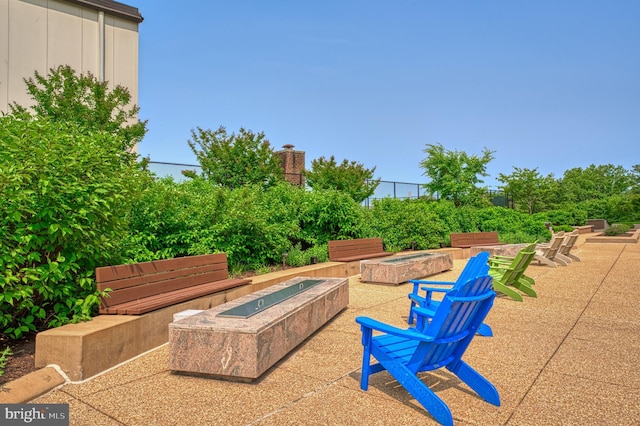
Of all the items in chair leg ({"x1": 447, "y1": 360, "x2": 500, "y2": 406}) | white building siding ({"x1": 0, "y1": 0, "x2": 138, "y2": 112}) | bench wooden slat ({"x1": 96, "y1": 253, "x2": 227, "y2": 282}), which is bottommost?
chair leg ({"x1": 447, "y1": 360, "x2": 500, "y2": 406})

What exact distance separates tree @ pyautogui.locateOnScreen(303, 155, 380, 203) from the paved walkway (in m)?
12.7

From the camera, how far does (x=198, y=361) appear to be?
399 centimetres

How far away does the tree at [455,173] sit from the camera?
2659 centimetres

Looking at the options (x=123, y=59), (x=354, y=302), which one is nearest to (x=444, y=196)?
(x=123, y=59)

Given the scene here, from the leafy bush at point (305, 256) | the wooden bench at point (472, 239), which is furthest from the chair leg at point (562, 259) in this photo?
the leafy bush at point (305, 256)

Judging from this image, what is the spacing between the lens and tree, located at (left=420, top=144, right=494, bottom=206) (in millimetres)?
26594

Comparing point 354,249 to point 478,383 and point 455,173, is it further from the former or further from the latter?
point 455,173

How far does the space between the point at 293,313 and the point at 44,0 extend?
15585mm

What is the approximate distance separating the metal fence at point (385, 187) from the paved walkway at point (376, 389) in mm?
9629

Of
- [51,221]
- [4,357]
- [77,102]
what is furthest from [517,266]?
[77,102]

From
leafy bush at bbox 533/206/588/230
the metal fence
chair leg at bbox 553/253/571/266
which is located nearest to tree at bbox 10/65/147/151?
the metal fence

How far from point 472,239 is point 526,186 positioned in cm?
2152

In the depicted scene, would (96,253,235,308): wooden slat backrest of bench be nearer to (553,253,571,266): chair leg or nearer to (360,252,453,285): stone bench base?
(360,252,453,285): stone bench base

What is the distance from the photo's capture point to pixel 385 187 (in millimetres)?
23125
